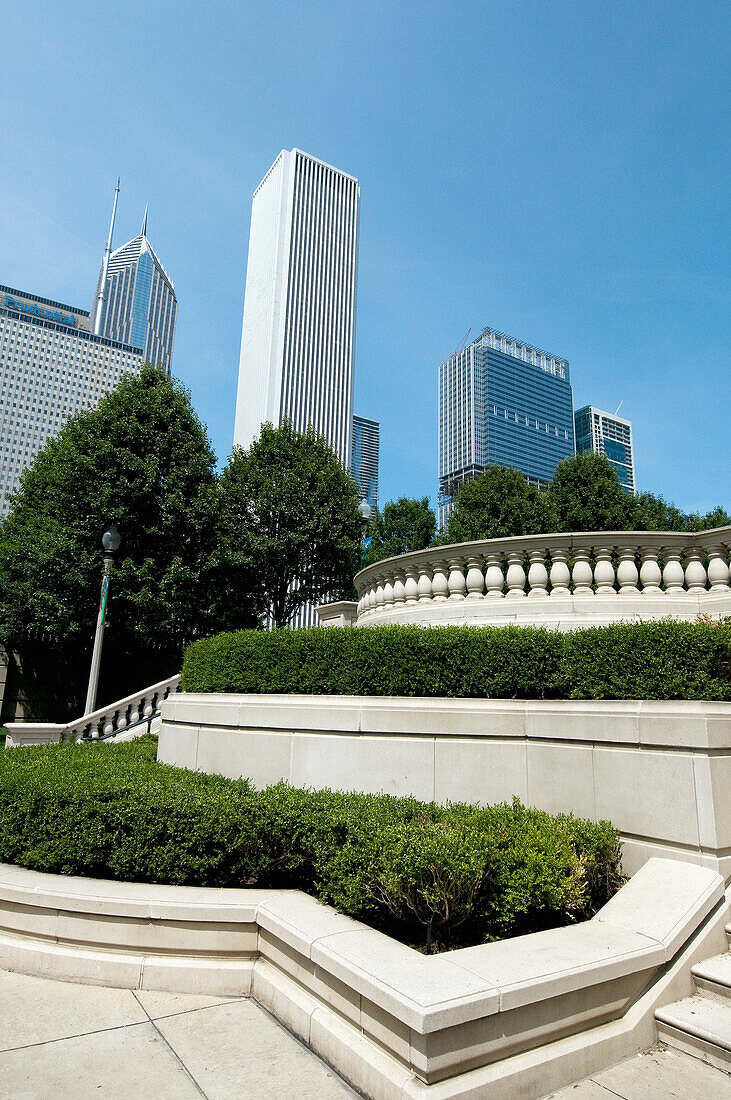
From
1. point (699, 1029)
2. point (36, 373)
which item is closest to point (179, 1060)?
point (699, 1029)

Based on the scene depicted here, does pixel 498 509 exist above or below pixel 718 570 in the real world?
above

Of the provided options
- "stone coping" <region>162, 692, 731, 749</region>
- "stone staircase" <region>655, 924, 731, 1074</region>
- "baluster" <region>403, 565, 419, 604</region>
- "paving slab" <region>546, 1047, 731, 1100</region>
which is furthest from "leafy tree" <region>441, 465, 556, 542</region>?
"paving slab" <region>546, 1047, 731, 1100</region>

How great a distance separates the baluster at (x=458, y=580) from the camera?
10.4 metres

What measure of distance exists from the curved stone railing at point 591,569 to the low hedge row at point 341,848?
14.5 feet

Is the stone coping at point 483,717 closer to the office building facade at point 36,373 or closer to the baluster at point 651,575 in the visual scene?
the baluster at point 651,575

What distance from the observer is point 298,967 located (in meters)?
4.14

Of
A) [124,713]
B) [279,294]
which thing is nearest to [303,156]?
[279,294]

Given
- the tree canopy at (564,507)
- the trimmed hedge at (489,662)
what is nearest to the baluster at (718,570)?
the trimmed hedge at (489,662)

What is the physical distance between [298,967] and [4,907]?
2545 millimetres

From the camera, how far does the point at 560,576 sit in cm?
963

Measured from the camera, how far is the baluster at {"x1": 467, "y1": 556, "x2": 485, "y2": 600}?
10211 mm

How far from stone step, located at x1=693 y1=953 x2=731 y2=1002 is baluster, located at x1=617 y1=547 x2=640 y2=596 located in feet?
18.4

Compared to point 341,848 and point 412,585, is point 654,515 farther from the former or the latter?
point 341,848

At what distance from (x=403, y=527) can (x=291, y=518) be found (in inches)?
389
